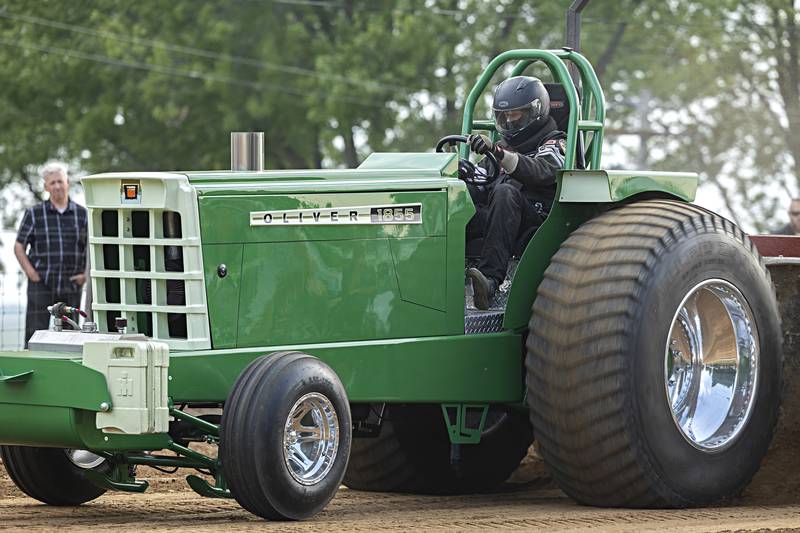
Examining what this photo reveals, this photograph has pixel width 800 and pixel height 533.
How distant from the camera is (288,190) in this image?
24.1ft

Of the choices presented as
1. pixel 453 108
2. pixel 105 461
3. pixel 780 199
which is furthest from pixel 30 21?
pixel 105 461

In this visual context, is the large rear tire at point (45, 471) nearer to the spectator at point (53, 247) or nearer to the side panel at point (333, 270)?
the side panel at point (333, 270)

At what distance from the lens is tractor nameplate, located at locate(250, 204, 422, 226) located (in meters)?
7.26

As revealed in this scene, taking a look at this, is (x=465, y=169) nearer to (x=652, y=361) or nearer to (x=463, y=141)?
(x=463, y=141)

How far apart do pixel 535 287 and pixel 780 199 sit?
111ft

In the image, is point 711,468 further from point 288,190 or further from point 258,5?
point 258,5

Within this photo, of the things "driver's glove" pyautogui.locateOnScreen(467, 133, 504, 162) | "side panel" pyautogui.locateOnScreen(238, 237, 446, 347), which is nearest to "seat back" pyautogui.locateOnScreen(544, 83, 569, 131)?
"driver's glove" pyautogui.locateOnScreen(467, 133, 504, 162)

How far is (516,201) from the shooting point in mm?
8258

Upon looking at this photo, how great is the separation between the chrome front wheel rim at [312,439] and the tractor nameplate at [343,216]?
2.69 feet

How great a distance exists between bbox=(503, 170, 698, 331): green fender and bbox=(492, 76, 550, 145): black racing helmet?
1.83 ft

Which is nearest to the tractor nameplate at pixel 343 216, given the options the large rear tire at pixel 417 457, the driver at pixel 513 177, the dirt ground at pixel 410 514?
the driver at pixel 513 177

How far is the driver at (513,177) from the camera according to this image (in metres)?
8.16

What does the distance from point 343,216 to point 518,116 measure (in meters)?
1.47

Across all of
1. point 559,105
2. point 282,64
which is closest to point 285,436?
point 559,105
